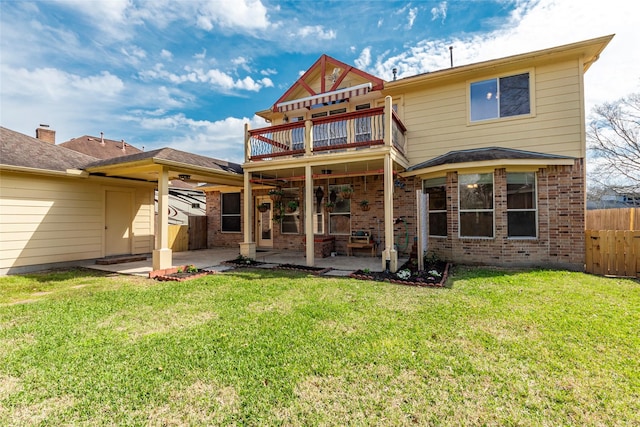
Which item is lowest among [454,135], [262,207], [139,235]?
[139,235]

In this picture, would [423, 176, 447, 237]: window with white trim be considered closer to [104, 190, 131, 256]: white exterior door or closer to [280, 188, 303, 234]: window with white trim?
[280, 188, 303, 234]: window with white trim

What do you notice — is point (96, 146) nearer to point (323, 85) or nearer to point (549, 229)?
point (323, 85)

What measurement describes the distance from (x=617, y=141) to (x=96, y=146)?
35.3 meters

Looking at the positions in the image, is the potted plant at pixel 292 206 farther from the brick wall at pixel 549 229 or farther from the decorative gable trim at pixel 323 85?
the brick wall at pixel 549 229

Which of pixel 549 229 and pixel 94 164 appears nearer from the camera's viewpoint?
pixel 549 229

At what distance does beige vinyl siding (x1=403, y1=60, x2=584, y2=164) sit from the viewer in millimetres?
7594

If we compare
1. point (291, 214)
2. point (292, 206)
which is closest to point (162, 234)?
point (292, 206)

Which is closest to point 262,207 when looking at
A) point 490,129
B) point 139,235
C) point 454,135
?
point 139,235

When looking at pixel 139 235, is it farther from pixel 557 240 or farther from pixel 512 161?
pixel 557 240

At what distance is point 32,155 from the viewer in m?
7.99

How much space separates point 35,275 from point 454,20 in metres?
14.5

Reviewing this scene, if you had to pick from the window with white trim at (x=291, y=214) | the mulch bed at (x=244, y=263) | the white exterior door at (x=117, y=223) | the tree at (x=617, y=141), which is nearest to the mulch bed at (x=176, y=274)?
the mulch bed at (x=244, y=263)

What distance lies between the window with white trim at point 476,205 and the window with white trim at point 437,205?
0.51 m

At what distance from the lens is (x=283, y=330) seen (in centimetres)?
369
